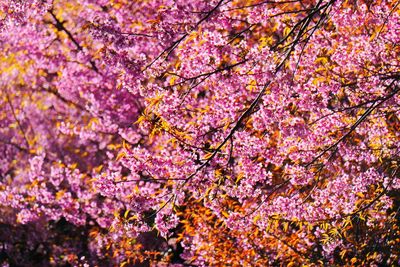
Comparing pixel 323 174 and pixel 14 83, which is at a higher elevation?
pixel 14 83

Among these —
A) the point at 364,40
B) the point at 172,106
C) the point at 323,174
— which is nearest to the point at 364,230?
the point at 323,174

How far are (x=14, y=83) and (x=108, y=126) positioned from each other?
4.26 m

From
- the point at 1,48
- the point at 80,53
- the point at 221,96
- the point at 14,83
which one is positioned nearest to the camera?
the point at 221,96

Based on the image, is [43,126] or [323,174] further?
[43,126]

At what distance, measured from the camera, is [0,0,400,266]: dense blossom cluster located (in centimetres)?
576

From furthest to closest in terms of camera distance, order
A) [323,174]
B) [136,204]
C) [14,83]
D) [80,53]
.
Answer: [14,83]
[80,53]
[323,174]
[136,204]

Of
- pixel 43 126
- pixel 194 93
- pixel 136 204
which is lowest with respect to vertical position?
pixel 136 204

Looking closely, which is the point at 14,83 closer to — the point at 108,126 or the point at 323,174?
the point at 108,126

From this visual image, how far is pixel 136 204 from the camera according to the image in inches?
221

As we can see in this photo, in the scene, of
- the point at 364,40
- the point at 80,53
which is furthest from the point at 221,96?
the point at 80,53

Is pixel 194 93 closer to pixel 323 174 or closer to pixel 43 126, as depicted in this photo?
pixel 323 174

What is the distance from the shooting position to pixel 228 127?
6438 millimetres

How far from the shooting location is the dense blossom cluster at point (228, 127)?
18.9 ft

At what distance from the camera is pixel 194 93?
9.55m
